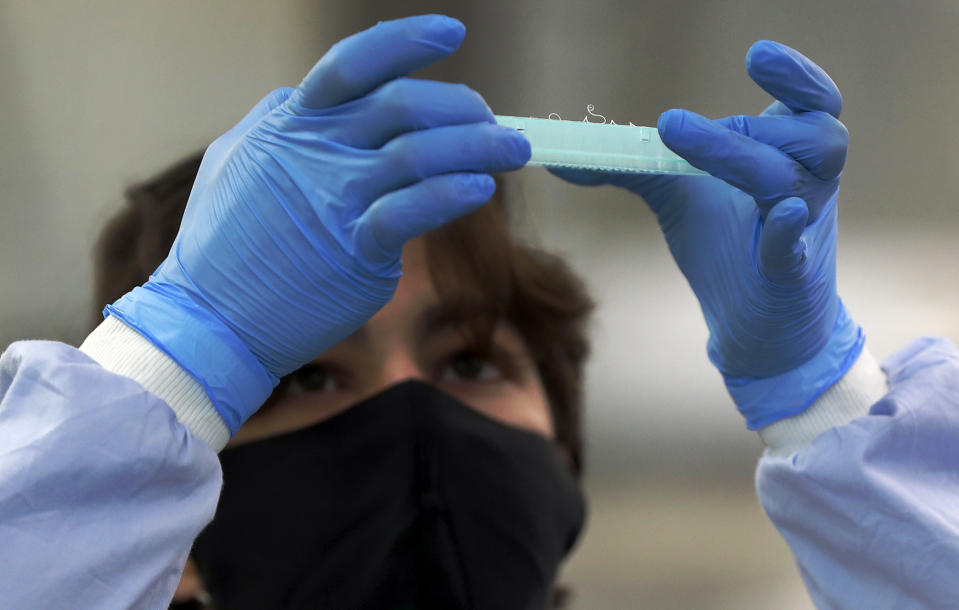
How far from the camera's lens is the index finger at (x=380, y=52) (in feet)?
1.79

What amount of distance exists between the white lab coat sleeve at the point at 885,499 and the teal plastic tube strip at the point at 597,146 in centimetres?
32

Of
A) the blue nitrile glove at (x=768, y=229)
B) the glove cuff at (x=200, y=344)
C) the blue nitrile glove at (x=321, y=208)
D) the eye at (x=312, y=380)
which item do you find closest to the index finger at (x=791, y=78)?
the blue nitrile glove at (x=768, y=229)

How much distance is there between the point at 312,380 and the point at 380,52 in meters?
0.58

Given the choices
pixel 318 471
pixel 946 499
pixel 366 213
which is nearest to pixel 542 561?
pixel 318 471

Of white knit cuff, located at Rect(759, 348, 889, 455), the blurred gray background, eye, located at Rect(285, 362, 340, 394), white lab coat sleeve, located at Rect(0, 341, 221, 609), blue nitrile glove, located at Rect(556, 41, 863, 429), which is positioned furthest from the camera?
the blurred gray background

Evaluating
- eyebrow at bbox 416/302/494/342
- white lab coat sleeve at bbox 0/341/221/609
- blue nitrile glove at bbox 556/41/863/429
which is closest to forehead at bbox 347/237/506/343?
eyebrow at bbox 416/302/494/342

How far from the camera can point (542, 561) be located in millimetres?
993

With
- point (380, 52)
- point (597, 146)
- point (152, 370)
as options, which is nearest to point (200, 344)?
point (152, 370)

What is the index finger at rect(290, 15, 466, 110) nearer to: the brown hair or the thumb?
the thumb

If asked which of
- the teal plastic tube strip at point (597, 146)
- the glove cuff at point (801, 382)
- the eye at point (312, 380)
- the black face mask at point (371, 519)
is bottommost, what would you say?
the black face mask at point (371, 519)

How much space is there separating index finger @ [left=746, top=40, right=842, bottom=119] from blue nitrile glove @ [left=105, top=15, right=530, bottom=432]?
0.22 m

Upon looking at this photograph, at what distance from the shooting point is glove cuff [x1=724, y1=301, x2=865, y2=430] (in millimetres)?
738

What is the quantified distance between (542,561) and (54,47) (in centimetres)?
118

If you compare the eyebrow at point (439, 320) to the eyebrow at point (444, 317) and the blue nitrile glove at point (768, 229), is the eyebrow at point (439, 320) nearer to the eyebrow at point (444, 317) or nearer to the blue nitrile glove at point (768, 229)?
the eyebrow at point (444, 317)
